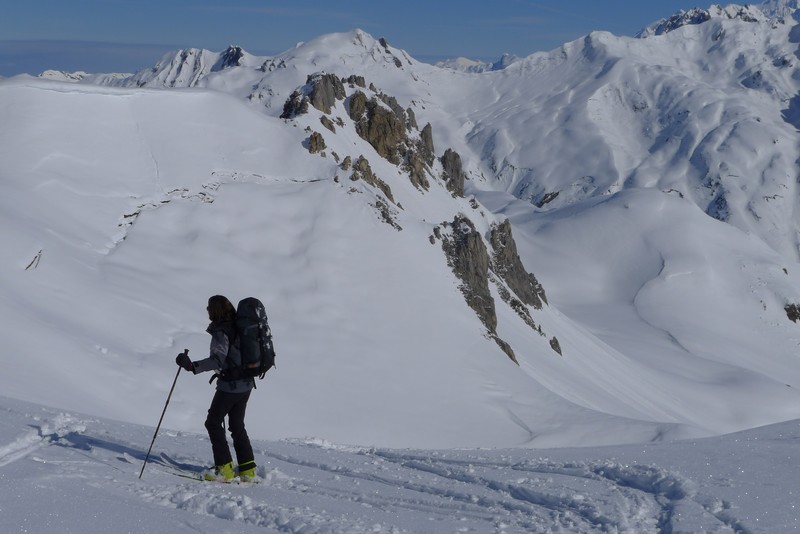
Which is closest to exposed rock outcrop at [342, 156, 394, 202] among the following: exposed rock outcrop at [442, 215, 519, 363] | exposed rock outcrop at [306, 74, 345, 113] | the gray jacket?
exposed rock outcrop at [442, 215, 519, 363]

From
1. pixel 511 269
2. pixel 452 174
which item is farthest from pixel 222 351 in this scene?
pixel 452 174

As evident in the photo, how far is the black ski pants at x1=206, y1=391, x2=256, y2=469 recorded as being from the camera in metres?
9.32

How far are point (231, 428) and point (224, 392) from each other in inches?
18.1

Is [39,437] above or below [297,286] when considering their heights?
below

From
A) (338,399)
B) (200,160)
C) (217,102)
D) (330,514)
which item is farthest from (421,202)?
(330,514)

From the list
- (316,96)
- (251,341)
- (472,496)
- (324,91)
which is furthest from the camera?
(324,91)

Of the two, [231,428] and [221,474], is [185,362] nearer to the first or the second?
[231,428]

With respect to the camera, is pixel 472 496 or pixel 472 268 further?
pixel 472 268

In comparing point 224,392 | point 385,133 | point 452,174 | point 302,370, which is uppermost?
point 452,174

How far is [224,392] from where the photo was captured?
9.27m

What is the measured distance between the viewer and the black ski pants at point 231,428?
932cm

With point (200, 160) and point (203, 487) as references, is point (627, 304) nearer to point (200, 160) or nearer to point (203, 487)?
point (200, 160)

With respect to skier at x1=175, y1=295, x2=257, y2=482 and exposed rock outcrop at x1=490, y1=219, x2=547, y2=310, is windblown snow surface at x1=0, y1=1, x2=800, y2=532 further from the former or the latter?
exposed rock outcrop at x1=490, y1=219, x2=547, y2=310

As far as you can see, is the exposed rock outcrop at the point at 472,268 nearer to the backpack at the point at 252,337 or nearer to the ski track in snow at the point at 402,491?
the ski track in snow at the point at 402,491
